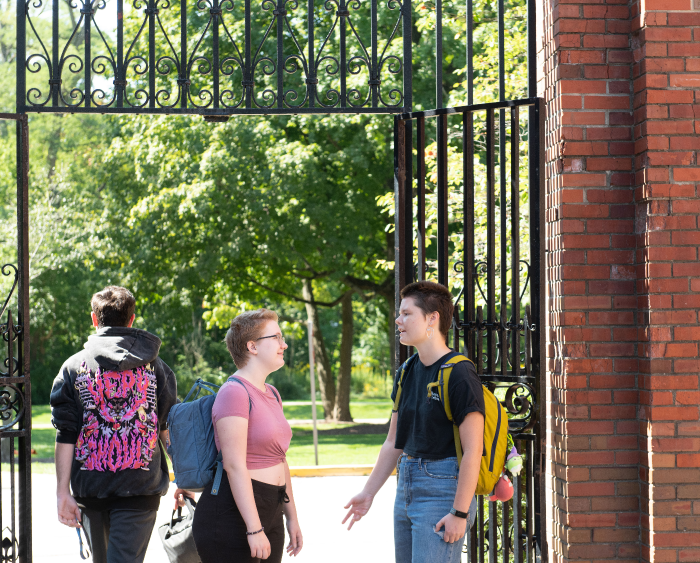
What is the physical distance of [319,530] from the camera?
8797 millimetres

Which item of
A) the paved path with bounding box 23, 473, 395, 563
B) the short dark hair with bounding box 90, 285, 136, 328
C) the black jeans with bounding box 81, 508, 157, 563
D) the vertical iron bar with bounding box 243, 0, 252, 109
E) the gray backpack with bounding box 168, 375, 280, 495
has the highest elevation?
the vertical iron bar with bounding box 243, 0, 252, 109

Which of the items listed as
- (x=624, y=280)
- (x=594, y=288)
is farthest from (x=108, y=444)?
(x=624, y=280)

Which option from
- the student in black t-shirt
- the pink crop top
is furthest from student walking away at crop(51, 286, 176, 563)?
the student in black t-shirt

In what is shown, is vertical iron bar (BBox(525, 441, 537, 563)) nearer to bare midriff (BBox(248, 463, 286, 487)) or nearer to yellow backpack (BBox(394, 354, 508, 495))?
yellow backpack (BBox(394, 354, 508, 495))

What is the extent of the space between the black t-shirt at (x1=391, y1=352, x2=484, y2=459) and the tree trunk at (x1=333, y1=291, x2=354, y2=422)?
779 inches

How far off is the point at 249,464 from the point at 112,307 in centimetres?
127

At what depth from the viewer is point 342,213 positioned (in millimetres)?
18250

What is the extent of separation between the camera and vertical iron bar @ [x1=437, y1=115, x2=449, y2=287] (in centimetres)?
484

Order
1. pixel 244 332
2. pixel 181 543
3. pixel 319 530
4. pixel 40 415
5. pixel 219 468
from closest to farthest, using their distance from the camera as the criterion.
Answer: pixel 219 468
pixel 244 332
pixel 181 543
pixel 319 530
pixel 40 415

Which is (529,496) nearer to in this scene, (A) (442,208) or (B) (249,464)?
(A) (442,208)

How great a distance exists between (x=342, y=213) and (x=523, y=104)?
13554 mm

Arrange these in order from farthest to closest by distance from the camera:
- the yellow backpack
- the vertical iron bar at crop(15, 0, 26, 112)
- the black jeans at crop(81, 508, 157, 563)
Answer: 1. the vertical iron bar at crop(15, 0, 26, 112)
2. the black jeans at crop(81, 508, 157, 563)
3. the yellow backpack

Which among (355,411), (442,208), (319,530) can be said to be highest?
(442,208)

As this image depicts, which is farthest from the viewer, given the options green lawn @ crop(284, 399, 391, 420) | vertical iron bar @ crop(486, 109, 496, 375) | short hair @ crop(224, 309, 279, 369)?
green lawn @ crop(284, 399, 391, 420)
